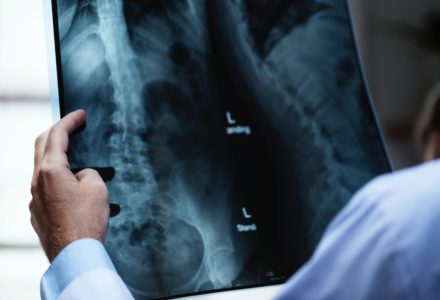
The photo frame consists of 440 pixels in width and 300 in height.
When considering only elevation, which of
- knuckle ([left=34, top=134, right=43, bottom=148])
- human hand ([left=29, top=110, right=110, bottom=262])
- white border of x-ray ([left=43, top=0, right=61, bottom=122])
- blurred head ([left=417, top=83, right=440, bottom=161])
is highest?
white border of x-ray ([left=43, top=0, right=61, bottom=122])

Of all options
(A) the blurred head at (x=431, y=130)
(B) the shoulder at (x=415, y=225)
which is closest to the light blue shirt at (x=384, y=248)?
(B) the shoulder at (x=415, y=225)

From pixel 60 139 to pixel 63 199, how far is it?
6cm

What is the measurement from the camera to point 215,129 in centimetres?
76

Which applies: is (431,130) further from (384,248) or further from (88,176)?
(384,248)

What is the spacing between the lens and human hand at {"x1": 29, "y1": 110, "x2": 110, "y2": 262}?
0.62m

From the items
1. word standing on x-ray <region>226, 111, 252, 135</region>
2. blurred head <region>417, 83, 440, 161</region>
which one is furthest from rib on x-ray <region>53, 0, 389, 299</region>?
blurred head <region>417, 83, 440, 161</region>

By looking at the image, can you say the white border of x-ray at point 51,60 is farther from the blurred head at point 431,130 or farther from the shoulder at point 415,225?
the blurred head at point 431,130

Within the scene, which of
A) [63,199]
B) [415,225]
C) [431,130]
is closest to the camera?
[415,225]

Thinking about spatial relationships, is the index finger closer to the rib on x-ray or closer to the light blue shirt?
the rib on x-ray

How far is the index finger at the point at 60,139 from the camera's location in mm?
636

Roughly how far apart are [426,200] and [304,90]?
1.46ft

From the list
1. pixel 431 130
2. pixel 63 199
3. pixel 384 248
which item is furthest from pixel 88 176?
pixel 431 130

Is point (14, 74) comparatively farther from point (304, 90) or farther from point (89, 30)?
point (304, 90)

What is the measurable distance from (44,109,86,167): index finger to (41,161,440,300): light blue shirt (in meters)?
0.26
